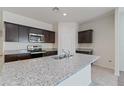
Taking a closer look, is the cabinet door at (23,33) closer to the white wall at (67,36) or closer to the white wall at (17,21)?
the white wall at (17,21)

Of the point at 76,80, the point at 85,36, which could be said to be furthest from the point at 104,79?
the point at 85,36

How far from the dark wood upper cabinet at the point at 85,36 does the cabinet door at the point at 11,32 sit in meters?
3.48

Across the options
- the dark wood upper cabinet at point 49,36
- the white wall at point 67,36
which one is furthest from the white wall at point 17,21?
the white wall at point 67,36

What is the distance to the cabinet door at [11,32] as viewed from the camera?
3563mm

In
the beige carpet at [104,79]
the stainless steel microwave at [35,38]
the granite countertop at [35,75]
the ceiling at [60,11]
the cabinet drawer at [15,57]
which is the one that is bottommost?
the beige carpet at [104,79]

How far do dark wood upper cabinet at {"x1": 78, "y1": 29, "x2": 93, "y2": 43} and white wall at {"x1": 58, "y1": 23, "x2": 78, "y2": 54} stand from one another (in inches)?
18.4

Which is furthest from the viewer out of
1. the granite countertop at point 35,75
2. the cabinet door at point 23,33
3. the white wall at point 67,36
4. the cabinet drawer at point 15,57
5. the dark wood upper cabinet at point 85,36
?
the white wall at point 67,36

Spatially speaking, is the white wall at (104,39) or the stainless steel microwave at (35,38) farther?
the white wall at (104,39)

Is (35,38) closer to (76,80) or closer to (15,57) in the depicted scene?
(15,57)

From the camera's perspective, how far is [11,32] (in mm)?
3688

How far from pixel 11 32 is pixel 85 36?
366 centimetres

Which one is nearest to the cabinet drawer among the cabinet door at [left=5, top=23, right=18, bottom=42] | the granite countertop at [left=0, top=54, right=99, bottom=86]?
the cabinet door at [left=5, top=23, right=18, bottom=42]
